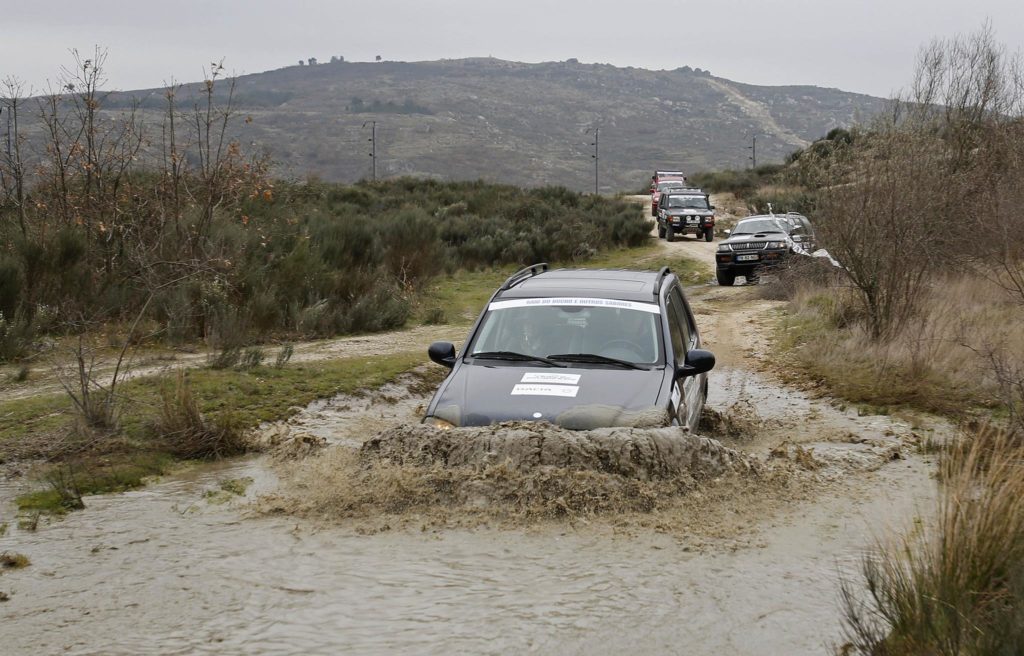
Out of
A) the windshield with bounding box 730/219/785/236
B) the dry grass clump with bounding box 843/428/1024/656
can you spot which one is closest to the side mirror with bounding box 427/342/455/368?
the dry grass clump with bounding box 843/428/1024/656

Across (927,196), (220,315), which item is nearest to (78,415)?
(220,315)

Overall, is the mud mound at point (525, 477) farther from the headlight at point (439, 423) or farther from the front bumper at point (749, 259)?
the front bumper at point (749, 259)

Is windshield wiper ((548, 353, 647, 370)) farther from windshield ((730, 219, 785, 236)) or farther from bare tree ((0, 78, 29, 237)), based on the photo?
windshield ((730, 219, 785, 236))

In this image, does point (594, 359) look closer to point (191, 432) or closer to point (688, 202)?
point (191, 432)

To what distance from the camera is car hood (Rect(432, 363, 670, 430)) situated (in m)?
7.13

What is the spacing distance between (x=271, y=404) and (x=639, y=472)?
4942 millimetres

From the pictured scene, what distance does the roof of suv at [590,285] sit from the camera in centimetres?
857

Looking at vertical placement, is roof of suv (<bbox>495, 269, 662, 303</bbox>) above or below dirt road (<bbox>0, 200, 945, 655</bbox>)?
above

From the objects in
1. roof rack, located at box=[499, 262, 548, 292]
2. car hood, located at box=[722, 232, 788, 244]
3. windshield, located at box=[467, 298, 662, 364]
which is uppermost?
roof rack, located at box=[499, 262, 548, 292]

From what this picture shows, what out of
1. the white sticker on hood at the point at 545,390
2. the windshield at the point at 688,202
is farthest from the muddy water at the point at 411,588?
the windshield at the point at 688,202

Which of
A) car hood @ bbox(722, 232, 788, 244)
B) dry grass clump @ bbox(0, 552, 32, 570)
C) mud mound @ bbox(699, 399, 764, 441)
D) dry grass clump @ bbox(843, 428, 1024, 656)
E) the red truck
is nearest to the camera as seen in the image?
dry grass clump @ bbox(843, 428, 1024, 656)

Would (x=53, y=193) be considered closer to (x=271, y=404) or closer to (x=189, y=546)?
(x=271, y=404)

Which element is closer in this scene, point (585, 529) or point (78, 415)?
point (585, 529)

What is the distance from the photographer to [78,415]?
30.1 feet
